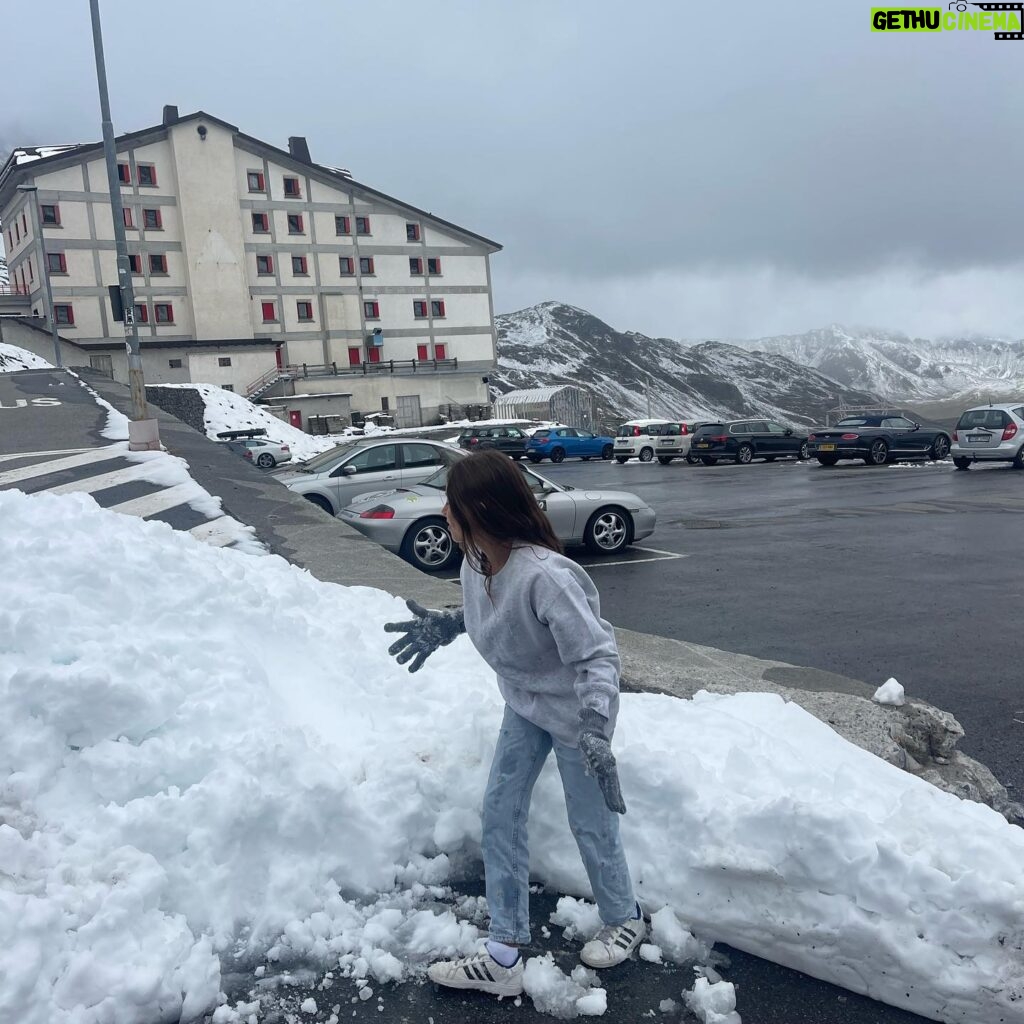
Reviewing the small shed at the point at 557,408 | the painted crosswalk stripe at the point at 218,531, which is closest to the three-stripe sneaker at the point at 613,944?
the painted crosswalk stripe at the point at 218,531

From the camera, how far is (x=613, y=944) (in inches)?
117

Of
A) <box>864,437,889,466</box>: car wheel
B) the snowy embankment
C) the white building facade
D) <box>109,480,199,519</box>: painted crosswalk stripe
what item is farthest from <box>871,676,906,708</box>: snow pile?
the white building facade

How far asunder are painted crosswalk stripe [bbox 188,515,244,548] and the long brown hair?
5.82 metres

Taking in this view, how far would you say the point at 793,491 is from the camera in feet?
68.7

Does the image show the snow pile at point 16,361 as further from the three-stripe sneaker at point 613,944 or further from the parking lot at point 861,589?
the three-stripe sneaker at point 613,944

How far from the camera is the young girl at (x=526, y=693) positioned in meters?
2.80

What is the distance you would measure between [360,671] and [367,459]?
28.7 feet

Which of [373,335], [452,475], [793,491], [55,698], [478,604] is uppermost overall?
[373,335]

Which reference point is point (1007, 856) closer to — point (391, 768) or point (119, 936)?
point (391, 768)

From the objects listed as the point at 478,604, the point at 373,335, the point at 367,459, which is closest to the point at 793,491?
the point at 367,459

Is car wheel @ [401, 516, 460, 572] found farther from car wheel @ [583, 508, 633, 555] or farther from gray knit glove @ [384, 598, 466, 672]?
gray knit glove @ [384, 598, 466, 672]

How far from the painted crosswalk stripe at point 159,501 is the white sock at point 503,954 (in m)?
7.66

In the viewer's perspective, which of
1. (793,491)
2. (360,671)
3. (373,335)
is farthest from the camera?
(373,335)

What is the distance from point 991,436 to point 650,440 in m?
13.8
